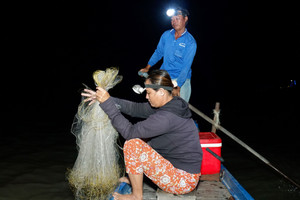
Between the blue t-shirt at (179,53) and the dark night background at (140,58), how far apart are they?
2.87m

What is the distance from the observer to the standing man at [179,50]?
3.97m

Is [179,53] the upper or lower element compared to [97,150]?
upper

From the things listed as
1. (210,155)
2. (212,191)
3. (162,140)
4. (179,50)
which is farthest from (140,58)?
(162,140)

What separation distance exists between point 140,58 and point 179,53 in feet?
94.1

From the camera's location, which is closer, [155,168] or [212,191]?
[155,168]

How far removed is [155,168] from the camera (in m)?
2.57

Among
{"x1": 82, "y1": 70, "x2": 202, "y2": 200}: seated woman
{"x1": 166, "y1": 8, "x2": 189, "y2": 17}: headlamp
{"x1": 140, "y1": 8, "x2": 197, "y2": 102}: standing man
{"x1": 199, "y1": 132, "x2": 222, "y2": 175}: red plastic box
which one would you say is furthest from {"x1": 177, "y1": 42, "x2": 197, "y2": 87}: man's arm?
{"x1": 82, "y1": 70, "x2": 202, "y2": 200}: seated woman

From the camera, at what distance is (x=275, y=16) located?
2877 centimetres

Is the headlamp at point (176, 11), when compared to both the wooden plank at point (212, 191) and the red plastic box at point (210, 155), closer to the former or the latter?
the red plastic box at point (210, 155)

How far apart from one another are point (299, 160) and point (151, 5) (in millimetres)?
38670

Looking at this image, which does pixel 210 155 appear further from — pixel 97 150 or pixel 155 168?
pixel 97 150

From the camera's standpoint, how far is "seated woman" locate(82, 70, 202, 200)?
2449mm

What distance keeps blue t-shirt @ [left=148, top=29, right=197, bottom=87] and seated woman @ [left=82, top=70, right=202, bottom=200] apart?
1.43 metres

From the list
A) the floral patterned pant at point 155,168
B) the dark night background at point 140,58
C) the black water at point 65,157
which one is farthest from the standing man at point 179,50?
the dark night background at point 140,58
